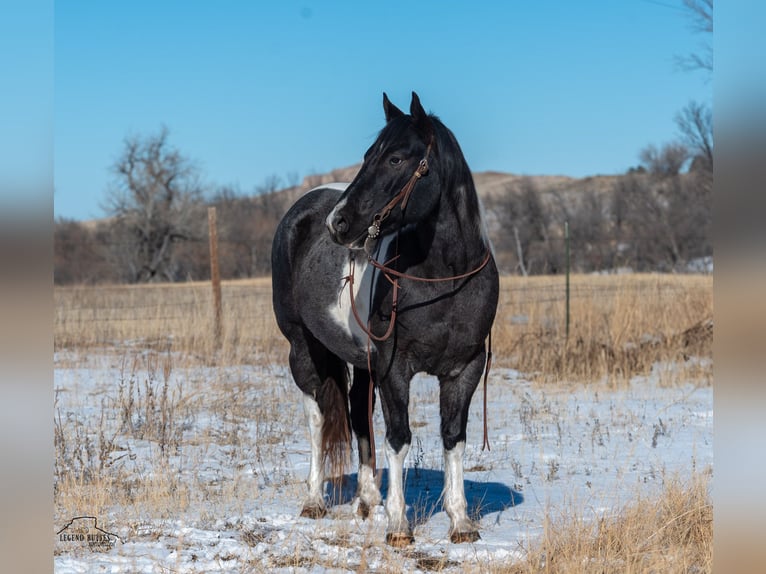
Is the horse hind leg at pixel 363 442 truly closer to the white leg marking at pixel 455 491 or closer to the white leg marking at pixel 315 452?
the white leg marking at pixel 315 452

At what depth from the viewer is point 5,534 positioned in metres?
1.51

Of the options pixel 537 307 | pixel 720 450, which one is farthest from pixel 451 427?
pixel 537 307

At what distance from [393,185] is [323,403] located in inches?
77.5

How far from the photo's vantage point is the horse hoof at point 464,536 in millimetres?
Result: 4176

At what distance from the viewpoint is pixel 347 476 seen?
5.67 meters

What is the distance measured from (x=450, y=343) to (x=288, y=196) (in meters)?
49.6

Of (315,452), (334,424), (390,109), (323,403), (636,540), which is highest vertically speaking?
(390,109)

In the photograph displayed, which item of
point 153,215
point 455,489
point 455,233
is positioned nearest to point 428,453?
point 455,489

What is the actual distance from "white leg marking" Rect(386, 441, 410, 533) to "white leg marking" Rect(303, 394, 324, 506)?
2.97ft

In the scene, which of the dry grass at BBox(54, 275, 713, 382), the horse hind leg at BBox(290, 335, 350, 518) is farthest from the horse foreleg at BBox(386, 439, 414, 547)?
the dry grass at BBox(54, 275, 713, 382)

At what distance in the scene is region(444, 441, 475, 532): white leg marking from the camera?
4.26 meters

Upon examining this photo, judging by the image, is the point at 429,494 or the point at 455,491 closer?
the point at 455,491

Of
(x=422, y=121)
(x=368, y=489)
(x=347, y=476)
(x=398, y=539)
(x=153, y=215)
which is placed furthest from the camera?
(x=153, y=215)

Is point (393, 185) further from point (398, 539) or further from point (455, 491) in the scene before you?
point (398, 539)
